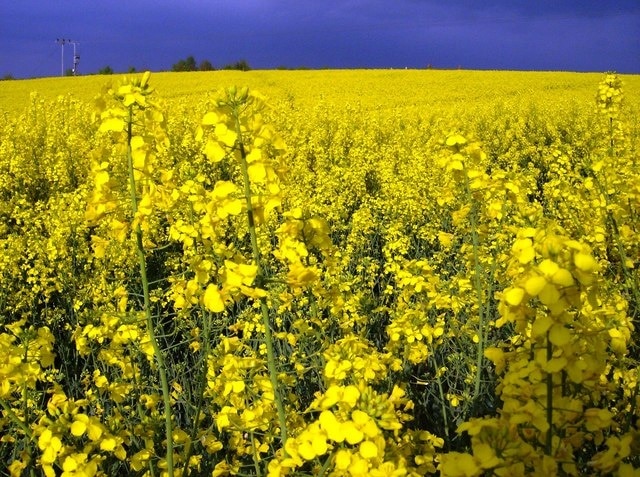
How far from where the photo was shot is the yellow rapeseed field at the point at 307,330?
53.6 inches

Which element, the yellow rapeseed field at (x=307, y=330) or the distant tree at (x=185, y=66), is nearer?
the yellow rapeseed field at (x=307, y=330)

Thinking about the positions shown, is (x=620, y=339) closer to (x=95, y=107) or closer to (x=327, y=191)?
(x=95, y=107)

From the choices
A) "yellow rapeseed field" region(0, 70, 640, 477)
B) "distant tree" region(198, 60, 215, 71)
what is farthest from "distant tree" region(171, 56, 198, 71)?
"yellow rapeseed field" region(0, 70, 640, 477)

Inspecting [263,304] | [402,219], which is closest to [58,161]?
[402,219]

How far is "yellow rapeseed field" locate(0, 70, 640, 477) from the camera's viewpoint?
136 centimetres

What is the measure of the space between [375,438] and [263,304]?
2.03ft

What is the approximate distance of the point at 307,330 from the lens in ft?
8.49

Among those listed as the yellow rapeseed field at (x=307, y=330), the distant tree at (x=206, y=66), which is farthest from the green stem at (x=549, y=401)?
the distant tree at (x=206, y=66)

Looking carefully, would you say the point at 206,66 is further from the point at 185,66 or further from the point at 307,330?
the point at 307,330

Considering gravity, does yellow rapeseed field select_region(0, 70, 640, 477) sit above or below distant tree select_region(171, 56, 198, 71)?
below

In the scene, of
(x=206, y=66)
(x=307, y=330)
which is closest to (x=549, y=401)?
(x=307, y=330)

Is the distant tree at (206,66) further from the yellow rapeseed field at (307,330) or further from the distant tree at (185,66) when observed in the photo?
the yellow rapeseed field at (307,330)

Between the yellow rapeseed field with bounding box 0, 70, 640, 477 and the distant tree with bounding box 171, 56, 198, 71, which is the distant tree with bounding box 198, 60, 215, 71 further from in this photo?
the yellow rapeseed field with bounding box 0, 70, 640, 477

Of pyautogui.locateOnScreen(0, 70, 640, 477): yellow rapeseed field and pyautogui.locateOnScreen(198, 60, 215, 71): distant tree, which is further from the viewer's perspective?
pyautogui.locateOnScreen(198, 60, 215, 71): distant tree
